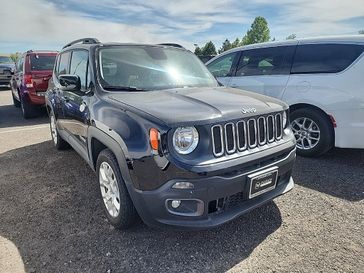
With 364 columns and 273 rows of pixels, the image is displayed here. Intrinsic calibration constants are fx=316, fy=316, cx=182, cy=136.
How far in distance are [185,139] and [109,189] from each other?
113 centimetres

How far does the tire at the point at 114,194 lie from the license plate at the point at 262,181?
1057mm

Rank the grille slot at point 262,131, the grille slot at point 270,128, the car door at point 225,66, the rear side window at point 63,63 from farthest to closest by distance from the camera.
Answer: the car door at point 225,66 < the rear side window at point 63,63 < the grille slot at point 270,128 < the grille slot at point 262,131

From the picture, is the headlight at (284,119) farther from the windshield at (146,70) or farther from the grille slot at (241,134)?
the windshield at (146,70)

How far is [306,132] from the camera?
16.2ft

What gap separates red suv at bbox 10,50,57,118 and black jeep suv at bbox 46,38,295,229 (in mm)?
5433

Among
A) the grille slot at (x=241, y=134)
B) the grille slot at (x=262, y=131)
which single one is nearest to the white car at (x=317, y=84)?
the grille slot at (x=262, y=131)

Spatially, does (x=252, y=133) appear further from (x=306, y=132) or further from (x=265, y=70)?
(x=265, y=70)

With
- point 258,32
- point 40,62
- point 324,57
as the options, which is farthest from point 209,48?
point 324,57

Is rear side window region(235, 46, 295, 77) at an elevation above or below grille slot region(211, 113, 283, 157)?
above

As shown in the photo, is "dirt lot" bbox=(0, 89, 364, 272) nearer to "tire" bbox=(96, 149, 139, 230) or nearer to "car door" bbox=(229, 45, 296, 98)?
"tire" bbox=(96, 149, 139, 230)

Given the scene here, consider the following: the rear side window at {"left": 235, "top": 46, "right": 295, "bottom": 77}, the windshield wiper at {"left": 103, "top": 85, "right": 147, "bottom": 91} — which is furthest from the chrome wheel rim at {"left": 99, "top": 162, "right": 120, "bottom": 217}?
the rear side window at {"left": 235, "top": 46, "right": 295, "bottom": 77}

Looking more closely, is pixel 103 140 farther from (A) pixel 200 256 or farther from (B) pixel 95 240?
(A) pixel 200 256

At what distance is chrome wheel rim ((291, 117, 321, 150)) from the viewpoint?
485 cm

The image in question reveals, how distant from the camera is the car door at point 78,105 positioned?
11.8 ft
